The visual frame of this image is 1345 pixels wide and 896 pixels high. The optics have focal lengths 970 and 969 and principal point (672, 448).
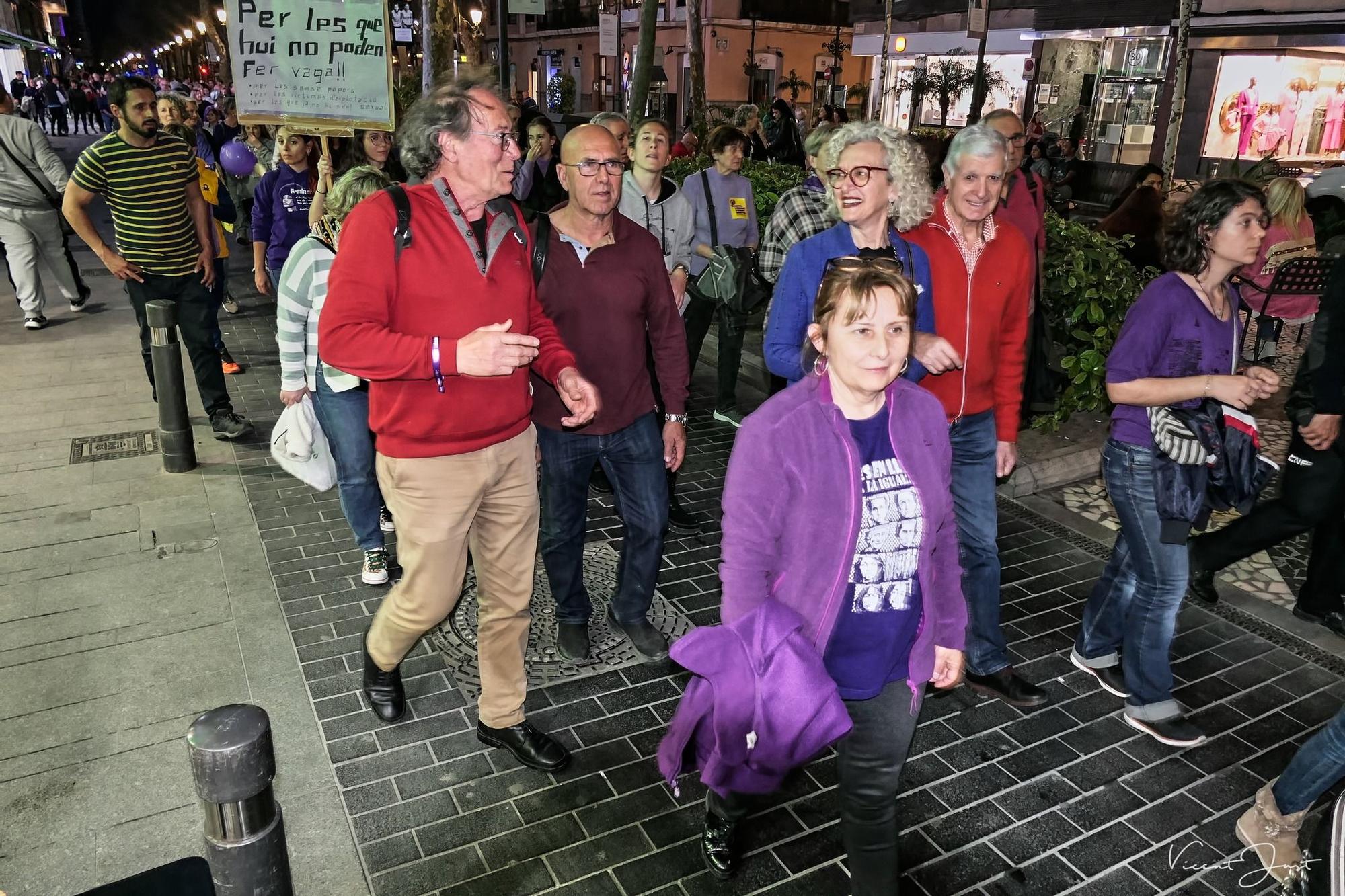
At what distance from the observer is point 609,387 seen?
415cm

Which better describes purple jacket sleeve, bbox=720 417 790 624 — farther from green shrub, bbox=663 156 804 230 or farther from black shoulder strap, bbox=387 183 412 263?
green shrub, bbox=663 156 804 230

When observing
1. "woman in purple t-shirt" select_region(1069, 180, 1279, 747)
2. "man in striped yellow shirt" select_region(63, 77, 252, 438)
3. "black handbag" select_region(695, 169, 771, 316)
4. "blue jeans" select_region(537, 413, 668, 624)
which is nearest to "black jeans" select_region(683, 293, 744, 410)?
"black handbag" select_region(695, 169, 771, 316)

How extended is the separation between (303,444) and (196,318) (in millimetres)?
3138

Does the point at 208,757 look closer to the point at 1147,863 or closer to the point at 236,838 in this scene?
the point at 236,838

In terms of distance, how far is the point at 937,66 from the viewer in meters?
32.4

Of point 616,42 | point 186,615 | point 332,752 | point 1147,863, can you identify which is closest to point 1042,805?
point 1147,863

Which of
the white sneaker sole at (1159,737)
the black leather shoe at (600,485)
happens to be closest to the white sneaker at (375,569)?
the black leather shoe at (600,485)

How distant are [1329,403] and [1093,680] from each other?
5.19 ft

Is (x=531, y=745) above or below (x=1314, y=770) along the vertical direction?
below

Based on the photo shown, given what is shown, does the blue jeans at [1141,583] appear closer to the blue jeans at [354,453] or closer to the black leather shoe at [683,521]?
the black leather shoe at [683,521]

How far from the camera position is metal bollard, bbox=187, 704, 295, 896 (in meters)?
1.87

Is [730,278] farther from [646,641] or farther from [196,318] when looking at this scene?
[196,318]

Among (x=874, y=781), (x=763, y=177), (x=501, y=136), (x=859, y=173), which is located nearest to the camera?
(x=874, y=781)

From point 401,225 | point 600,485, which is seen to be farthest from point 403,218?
point 600,485
